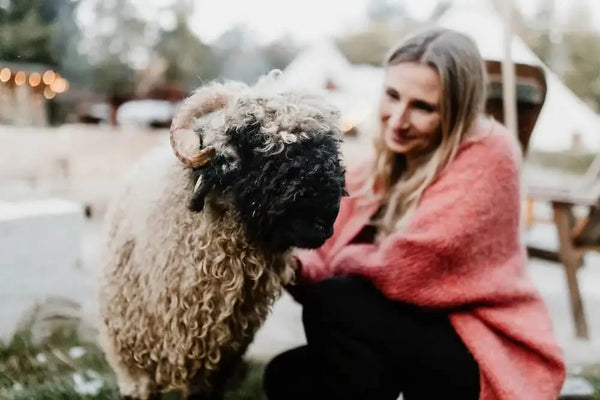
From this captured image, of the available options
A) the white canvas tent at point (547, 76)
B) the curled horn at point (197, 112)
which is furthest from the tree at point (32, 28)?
the white canvas tent at point (547, 76)

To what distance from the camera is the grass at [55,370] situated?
1.90 m

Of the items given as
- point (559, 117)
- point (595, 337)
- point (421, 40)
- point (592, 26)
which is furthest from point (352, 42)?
point (595, 337)

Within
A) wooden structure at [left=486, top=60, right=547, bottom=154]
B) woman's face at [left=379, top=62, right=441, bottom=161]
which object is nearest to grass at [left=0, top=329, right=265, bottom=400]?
woman's face at [left=379, top=62, right=441, bottom=161]

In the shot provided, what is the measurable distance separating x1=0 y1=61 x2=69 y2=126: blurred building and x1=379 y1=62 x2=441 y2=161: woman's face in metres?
1.06

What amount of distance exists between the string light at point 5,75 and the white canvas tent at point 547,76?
167 centimetres

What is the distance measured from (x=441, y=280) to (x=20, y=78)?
1.45 meters

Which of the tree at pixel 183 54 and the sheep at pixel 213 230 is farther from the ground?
the tree at pixel 183 54

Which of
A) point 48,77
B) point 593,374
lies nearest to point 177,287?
point 48,77

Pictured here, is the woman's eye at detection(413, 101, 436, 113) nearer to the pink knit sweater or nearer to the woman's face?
the woman's face

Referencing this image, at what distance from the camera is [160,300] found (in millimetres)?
1584

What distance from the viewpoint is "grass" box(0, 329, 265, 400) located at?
190 centimetres

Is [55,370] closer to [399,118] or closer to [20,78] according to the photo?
[20,78]

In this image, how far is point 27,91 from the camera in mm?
1957

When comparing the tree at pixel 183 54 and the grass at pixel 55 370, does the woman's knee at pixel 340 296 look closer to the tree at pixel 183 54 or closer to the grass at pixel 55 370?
the grass at pixel 55 370
